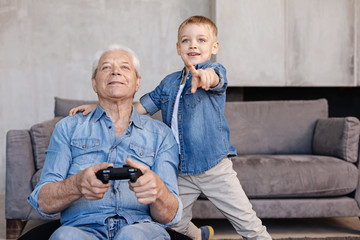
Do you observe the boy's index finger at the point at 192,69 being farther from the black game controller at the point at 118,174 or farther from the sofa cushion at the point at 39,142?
the sofa cushion at the point at 39,142

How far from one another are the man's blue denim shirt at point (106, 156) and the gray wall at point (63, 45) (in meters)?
2.73

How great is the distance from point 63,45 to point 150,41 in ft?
2.87

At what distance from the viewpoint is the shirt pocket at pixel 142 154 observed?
1.39 metres

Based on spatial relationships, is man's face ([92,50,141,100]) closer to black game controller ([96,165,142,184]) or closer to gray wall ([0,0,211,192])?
black game controller ([96,165,142,184])

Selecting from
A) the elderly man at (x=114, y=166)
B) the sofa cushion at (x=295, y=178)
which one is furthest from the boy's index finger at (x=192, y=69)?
the sofa cushion at (x=295, y=178)

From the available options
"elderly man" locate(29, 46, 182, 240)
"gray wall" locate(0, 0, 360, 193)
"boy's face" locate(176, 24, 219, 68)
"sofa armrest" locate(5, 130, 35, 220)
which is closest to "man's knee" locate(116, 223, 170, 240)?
"elderly man" locate(29, 46, 182, 240)

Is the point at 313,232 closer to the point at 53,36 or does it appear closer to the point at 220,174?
the point at 220,174

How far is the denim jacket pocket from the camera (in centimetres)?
182

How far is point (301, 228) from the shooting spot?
9.02 ft

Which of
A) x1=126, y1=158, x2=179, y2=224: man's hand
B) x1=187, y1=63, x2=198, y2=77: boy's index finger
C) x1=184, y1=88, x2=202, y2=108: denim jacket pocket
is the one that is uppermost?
x1=187, y1=63, x2=198, y2=77: boy's index finger

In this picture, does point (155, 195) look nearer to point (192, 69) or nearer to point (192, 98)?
point (192, 69)

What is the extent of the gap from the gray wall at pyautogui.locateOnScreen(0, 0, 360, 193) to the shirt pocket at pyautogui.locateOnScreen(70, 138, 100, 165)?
278cm

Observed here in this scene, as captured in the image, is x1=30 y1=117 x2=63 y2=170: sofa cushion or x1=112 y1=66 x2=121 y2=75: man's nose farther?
x1=30 y1=117 x2=63 y2=170: sofa cushion

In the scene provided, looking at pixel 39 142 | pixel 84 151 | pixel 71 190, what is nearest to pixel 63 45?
pixel 39 142
